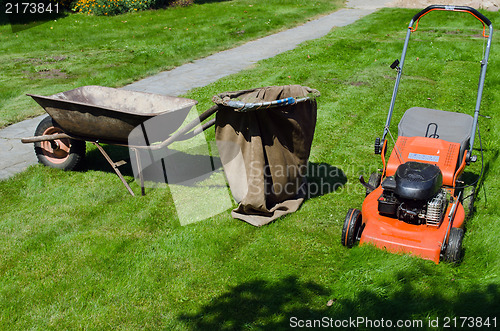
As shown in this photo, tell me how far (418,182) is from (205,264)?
2.00 m

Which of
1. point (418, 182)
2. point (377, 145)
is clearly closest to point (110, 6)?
point (377, 145)

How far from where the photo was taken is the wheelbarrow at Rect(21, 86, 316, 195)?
5.30 m

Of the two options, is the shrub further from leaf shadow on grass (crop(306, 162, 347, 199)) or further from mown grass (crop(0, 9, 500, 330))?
leaf shadow on grass (crop(306, 162, 347, 199))

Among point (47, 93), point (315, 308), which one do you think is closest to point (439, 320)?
point (315, 308)

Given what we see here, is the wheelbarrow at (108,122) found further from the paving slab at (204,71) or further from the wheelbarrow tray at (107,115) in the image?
the paving slab at (204,71)

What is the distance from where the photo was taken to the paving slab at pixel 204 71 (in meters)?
6.96

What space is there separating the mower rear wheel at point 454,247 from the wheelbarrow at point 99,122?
264cm

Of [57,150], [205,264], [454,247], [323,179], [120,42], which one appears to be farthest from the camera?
[120,42]

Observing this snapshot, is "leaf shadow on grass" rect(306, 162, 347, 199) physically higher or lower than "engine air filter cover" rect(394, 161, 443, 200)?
lower

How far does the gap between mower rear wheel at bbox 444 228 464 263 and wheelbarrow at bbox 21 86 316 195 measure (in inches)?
74.5

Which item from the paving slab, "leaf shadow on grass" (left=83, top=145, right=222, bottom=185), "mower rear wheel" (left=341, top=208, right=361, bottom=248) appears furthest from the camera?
the paving slab

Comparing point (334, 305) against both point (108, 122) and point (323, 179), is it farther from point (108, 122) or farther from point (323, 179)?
point (108, 122)

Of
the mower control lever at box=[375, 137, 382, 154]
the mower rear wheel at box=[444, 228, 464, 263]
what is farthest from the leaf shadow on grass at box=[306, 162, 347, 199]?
the mower rear wheel at box=[444, 228, 464, 263]

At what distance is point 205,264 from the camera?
4.38 m
